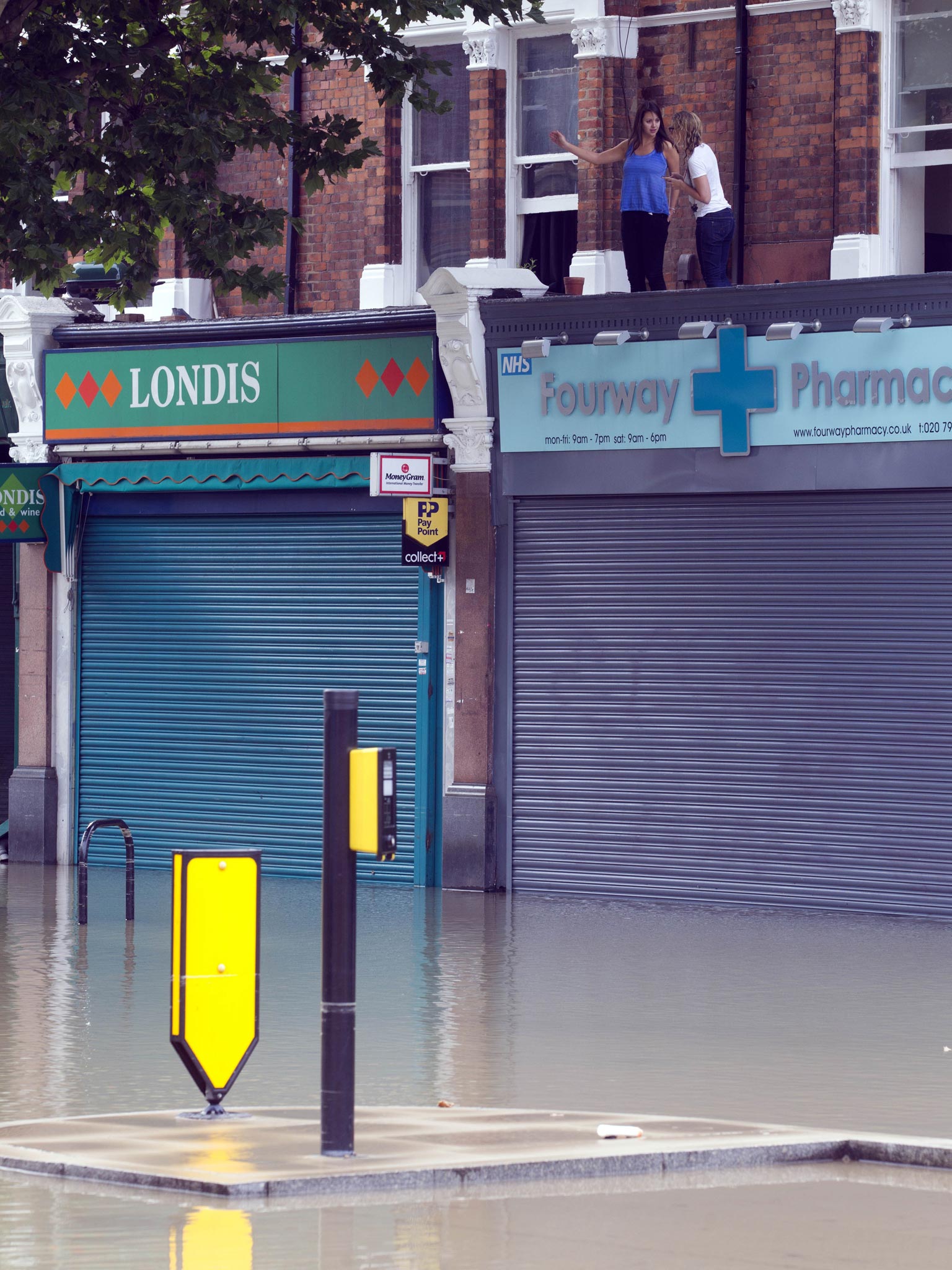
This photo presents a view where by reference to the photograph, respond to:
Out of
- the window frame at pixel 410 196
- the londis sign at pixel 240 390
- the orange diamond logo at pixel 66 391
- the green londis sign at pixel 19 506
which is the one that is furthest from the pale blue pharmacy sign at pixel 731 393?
the green londis sign at pixel 19 506

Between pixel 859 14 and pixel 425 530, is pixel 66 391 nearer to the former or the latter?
pixel 425 530

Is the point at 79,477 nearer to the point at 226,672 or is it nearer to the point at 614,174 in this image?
the point at 226,672

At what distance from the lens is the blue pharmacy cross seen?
685 inches

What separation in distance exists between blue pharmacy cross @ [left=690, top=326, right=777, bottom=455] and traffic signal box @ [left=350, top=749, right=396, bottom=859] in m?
10.1

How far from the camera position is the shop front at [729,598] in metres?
16.8

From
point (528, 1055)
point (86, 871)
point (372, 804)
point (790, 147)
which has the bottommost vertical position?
point (528, 1055)

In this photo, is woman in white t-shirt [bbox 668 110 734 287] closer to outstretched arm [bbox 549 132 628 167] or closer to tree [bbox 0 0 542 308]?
outstretched arm [bbox 549 132 628 167]

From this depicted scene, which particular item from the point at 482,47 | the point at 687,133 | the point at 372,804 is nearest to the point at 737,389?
the point at 687,133

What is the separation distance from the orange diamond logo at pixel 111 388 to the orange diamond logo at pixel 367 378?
108 inches

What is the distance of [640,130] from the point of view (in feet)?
59.0

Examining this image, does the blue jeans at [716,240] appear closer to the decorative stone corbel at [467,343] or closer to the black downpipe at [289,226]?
the decorative stone corbel at [467,343]

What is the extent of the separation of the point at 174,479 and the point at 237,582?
111cm

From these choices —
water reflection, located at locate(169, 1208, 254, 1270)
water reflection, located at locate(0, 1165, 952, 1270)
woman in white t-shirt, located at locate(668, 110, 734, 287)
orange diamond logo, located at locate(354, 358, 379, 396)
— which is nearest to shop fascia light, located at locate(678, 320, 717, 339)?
woman in white t-shirt, located at locate(668, 110, 734, 287)

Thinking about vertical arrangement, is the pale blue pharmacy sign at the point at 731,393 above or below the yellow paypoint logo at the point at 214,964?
above
